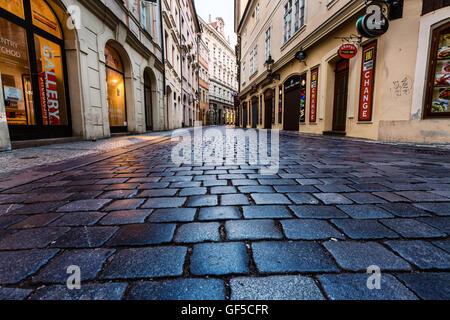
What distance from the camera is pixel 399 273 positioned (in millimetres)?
995

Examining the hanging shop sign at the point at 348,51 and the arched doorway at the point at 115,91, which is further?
the arched doorway at the point at 115,91

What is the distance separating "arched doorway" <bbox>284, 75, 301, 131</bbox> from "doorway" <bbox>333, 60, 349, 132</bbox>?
3.17 meters

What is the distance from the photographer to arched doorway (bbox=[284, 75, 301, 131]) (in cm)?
1288

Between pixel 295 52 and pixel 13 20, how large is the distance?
11.4 meters

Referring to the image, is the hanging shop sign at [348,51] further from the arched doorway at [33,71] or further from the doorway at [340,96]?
the arched doorway at [33,71]

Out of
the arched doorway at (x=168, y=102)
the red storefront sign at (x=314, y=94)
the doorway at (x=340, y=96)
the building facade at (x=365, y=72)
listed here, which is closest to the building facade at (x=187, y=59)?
the arched doorway at (x=168, y=102)

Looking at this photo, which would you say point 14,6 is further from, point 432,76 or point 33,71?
point 432,76

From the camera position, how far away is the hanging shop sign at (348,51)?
7598 mm

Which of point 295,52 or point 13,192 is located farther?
point 295,52

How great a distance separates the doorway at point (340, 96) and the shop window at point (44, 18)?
9.78 metres

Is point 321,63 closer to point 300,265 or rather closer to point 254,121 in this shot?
point 300,265

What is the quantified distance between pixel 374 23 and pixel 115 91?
9597mm

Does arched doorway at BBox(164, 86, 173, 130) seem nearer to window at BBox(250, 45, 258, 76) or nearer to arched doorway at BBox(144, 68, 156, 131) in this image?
arched doorway at BBox(144, 68, 156, 131)
